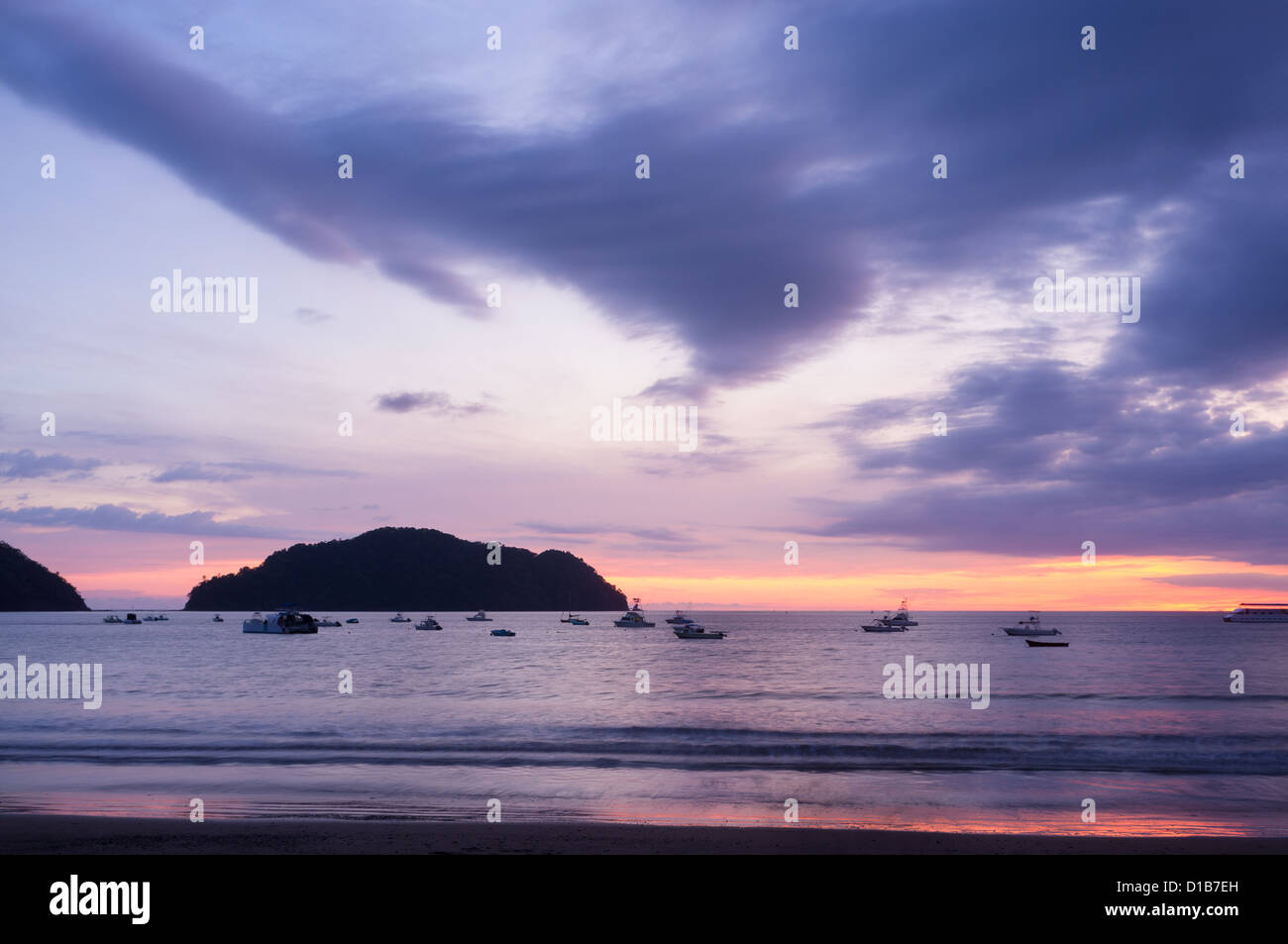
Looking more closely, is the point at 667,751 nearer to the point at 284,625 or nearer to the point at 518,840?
the point at 518,840

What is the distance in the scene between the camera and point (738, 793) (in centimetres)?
2069

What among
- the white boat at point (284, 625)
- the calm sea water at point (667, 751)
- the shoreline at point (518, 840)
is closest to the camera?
the shoreline at point (518, 840)

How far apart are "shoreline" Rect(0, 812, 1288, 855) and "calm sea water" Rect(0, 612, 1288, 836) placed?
1317mm

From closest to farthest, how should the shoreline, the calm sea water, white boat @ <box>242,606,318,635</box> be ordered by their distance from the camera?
the shoreline < the calm sea water < white boat @ <box>242,606,318,635</box>

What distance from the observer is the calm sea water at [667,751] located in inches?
741

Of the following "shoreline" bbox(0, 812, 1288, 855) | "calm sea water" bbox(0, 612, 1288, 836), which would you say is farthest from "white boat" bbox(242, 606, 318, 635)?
"shoreline" bbox(0, 812, 1288, 855)

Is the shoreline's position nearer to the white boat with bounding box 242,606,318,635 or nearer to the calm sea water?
the calm sea water

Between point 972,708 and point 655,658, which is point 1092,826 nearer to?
point 972,708

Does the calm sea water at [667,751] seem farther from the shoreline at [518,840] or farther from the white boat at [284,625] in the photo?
the white boat at [284,625]

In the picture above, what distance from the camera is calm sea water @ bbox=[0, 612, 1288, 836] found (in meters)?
18.8

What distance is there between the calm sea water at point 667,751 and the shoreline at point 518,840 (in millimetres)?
1317

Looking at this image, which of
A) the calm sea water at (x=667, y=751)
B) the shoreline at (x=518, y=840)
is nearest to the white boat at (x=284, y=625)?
the calm sea water at (x=667, y=751)
